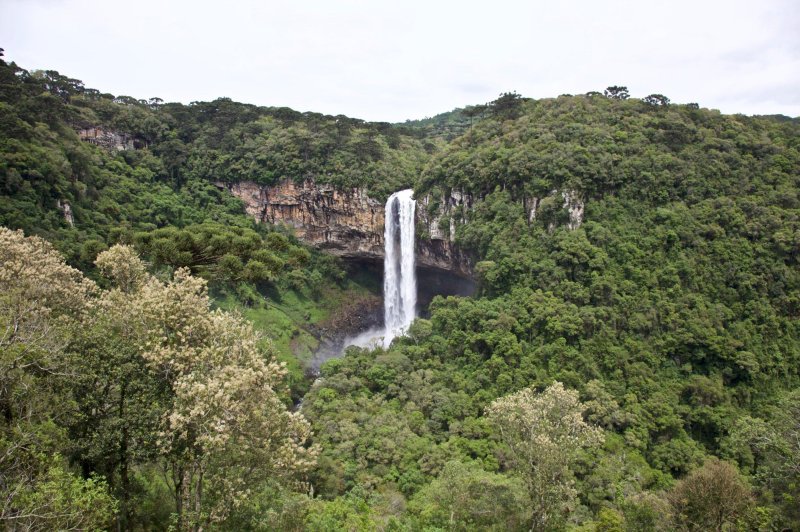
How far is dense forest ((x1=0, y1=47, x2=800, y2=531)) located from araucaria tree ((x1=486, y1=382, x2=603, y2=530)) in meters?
0.10

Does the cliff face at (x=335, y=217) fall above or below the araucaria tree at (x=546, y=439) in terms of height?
above

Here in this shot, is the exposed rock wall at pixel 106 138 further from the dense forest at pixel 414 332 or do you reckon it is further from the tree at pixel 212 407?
the tree at pixel 212 407

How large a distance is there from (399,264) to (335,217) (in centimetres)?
778

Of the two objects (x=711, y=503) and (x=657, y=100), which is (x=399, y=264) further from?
(x=711, y=503)

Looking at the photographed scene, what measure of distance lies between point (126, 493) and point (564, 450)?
10905mm

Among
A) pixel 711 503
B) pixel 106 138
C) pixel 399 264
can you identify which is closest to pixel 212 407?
pixel 711 503

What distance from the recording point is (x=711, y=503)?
39.9 feet

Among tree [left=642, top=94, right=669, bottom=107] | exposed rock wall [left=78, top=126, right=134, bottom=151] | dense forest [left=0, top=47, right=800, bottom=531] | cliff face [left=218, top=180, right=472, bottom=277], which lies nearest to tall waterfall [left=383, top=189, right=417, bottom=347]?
cliff face [left=218, top=180, right=472, bottom=277]

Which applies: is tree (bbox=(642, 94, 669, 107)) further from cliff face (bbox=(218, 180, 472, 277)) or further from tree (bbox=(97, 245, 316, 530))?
tree (bbox=(97, 245, 316, 530))

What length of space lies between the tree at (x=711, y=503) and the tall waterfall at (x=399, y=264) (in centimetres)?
2722

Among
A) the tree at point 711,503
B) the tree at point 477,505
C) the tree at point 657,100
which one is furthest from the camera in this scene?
the tree at point 657,100

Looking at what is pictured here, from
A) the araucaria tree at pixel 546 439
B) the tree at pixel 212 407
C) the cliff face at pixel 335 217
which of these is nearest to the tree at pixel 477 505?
the araucaria tree at pixel 546 439

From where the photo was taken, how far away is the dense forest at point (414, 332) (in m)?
8.61

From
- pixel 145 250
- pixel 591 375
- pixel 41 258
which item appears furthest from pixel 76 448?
pixel 591 375
